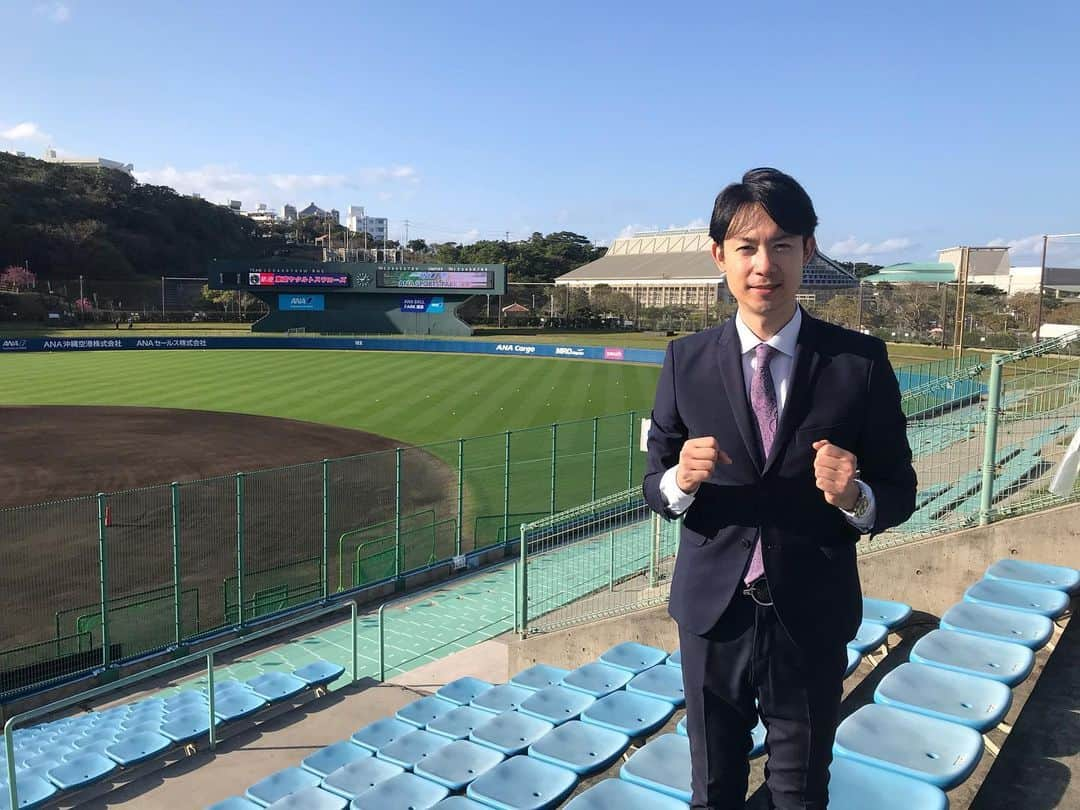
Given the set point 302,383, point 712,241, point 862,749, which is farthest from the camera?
point 302,383

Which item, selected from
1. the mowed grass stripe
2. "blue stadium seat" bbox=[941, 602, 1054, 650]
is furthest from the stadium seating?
the mowed grass stripe

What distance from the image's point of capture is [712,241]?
8.06 feet

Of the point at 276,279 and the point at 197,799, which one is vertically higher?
the point at 276,279

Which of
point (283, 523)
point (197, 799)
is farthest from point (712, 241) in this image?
point (283, 523)

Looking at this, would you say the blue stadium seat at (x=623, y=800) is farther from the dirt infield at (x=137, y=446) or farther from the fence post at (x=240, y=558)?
the dirt infield at (x=137, y=446)

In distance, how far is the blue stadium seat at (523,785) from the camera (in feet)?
12.8

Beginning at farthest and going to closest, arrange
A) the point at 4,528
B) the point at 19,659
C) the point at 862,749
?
the point at 4,528, the point at 19,659, the point at 862,749

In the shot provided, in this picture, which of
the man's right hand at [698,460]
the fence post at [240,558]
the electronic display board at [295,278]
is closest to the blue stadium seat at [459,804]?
the man's right hand at [698,460]

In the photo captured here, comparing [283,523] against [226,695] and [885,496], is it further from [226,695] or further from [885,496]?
[885,496]

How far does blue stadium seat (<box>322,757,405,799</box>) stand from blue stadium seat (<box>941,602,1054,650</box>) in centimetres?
343

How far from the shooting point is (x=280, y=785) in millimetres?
5215

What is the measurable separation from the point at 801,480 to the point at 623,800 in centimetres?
203

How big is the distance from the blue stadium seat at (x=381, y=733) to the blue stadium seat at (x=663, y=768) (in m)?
2.42

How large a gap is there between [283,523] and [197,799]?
1161 cm
